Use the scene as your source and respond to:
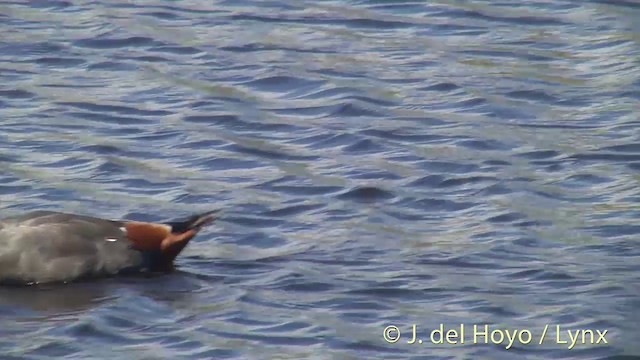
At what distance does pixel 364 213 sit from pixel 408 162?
3.88 feet

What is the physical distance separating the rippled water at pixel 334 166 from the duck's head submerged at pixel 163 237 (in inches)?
5.4

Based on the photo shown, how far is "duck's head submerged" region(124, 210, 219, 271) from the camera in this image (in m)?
11.4

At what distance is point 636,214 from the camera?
1207 cm

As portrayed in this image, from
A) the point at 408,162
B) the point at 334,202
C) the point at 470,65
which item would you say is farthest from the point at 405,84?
the point at 334,202

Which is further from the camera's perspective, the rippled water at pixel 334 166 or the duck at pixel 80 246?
the duck at pixel 80 246

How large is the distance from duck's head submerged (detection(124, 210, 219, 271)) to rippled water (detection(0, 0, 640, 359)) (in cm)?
14

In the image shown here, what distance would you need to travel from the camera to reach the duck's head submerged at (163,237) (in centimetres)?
1139

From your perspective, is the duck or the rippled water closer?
the rippled water

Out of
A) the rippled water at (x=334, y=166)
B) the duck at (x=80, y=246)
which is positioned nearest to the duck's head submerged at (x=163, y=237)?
the duck at (x=80, y=246)

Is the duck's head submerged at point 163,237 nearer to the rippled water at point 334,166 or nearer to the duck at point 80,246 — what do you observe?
the duck at point 80,246

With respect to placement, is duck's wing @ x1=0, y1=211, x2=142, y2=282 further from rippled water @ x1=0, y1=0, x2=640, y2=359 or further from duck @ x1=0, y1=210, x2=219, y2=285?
rippled water @ x1=0, y1=0, x2=640, y2=359

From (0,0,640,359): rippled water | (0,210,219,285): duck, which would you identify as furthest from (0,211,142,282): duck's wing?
(0,0,640,359): rippled water

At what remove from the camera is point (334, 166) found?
1328 centimetres

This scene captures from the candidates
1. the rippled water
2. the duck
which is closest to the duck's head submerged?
the duck
